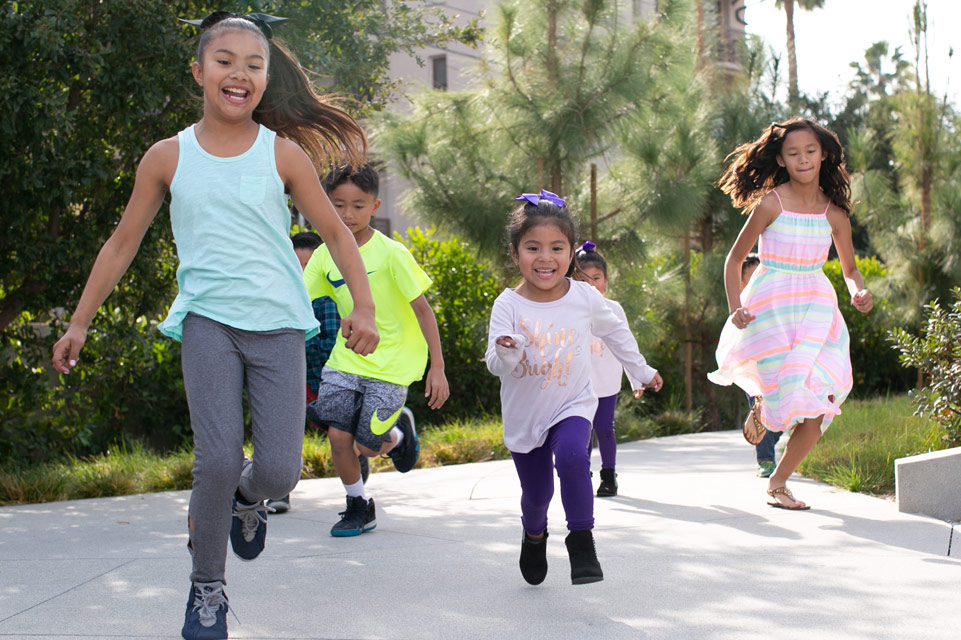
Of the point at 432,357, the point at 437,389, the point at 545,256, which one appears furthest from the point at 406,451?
the point at 545,256

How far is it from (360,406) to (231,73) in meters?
1.85

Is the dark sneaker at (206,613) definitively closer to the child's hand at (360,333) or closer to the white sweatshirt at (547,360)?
the child's hand at (360,333)

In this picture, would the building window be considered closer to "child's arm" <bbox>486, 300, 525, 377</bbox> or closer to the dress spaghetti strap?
the dress spaghetti strap

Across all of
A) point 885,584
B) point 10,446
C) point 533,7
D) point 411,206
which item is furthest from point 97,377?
point 885,584

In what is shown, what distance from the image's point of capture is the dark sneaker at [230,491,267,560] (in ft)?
10.7

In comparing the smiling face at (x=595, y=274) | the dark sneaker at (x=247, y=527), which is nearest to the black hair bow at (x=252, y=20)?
the dark sneaker at (x=247, y=527)

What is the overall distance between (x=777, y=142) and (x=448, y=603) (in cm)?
302

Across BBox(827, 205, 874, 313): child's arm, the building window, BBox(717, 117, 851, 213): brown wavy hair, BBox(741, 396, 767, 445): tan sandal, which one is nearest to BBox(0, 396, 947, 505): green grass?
BBox(741, 396, 767, 445): tan sandal

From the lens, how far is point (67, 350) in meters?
2.81

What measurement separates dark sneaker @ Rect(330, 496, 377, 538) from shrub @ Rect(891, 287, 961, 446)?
9.87 feet

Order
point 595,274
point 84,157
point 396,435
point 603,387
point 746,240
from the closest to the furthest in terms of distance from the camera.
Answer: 1. point 396,435
2. point 746,240
3. point 603,387
4. point 595,274
5. point 84,157

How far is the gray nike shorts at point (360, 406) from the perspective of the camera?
4438mm

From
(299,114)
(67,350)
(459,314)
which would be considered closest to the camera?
(67,350)

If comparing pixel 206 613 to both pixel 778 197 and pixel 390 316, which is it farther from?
pixel 778 197
